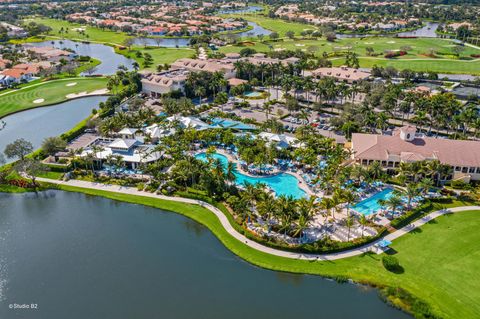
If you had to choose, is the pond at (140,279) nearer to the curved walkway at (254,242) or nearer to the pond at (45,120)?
the curved walkway at (254,242)

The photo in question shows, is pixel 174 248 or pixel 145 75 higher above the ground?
pixel 145 75

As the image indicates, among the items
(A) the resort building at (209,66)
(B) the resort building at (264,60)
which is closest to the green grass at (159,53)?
(A) the resort building at (209,66)

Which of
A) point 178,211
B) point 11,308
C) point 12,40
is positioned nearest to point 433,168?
point 178,211

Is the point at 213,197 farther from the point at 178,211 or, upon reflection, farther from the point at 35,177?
the point at 35,177

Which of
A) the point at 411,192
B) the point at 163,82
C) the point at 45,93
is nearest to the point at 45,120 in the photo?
the point at 45,93

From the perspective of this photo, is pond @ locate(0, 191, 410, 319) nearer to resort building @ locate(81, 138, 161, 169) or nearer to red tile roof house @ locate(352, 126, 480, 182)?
resort building @ locate(81, 138, 161, 169)

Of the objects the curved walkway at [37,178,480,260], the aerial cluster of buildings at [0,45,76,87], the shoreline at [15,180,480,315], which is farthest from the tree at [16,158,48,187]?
the aerial cluster of buildings at [0,45,76,87]
